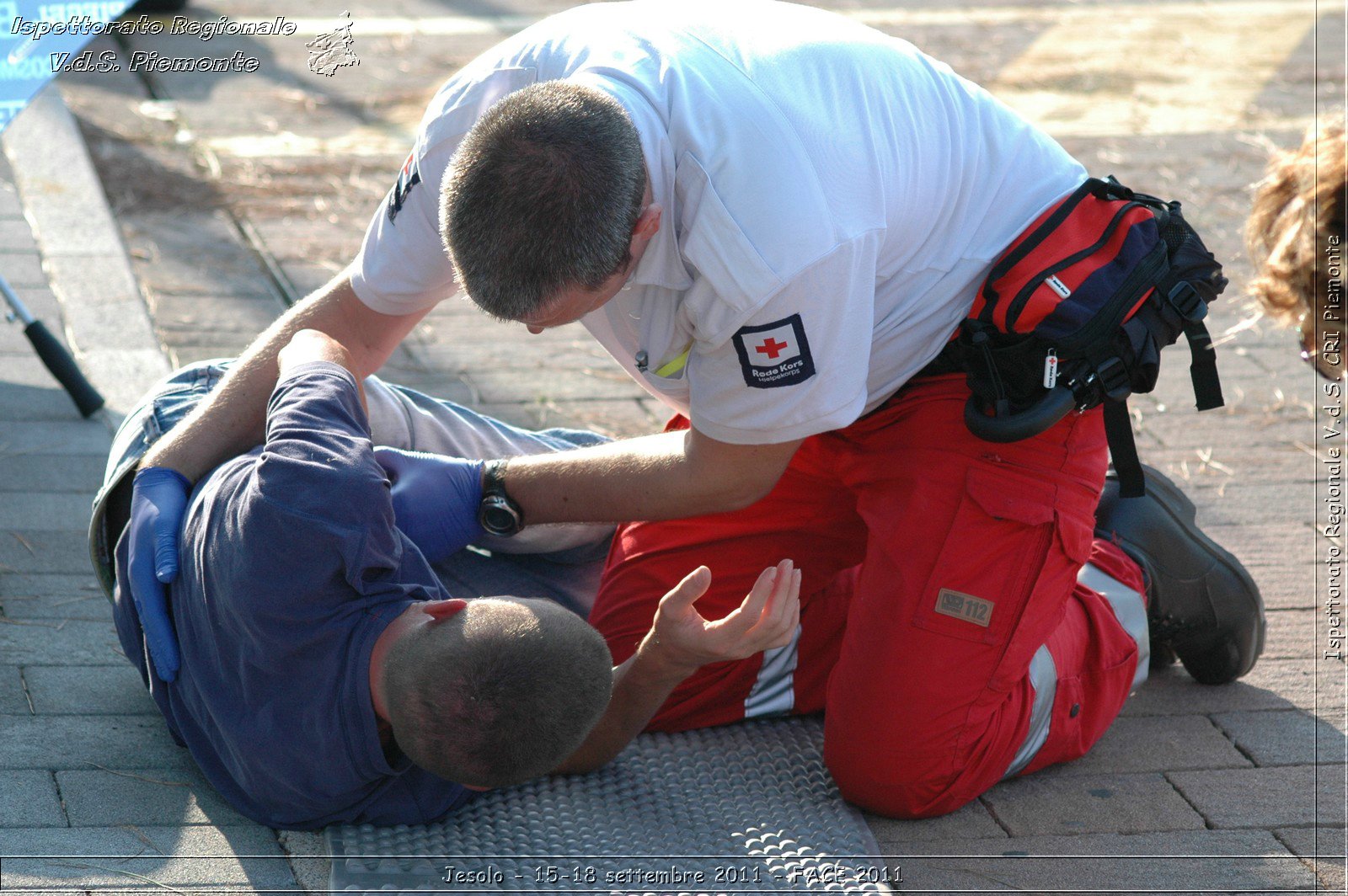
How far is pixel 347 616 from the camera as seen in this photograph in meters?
2.01

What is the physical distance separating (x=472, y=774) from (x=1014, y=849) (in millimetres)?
970

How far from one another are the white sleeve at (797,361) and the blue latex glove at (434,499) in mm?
522

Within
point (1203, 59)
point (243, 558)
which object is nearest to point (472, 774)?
point (243, 558)

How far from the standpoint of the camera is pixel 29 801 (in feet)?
6.82

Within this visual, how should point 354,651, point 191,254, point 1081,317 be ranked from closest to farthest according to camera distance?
1. point 354,651
2. point 1081,317
3. point 191,254

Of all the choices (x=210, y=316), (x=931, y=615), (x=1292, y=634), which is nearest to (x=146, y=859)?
(x=931, y=615)

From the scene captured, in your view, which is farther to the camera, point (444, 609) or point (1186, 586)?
point (1186, 586)

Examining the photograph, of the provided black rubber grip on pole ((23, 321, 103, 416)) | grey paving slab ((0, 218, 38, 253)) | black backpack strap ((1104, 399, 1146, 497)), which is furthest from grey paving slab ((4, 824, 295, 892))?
grey paving slab ((0, 218, 38, 253))

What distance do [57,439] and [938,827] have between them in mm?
2255

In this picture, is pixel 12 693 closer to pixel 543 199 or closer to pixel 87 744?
pixel 87 744

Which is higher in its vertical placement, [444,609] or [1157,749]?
[444,609]

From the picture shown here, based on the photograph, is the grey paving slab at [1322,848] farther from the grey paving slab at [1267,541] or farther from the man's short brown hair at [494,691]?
the man's short brown hair at [494,691]

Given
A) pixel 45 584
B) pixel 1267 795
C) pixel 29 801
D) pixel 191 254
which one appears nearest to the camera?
Answer: pixel 29 801

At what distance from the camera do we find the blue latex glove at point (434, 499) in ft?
7.91
